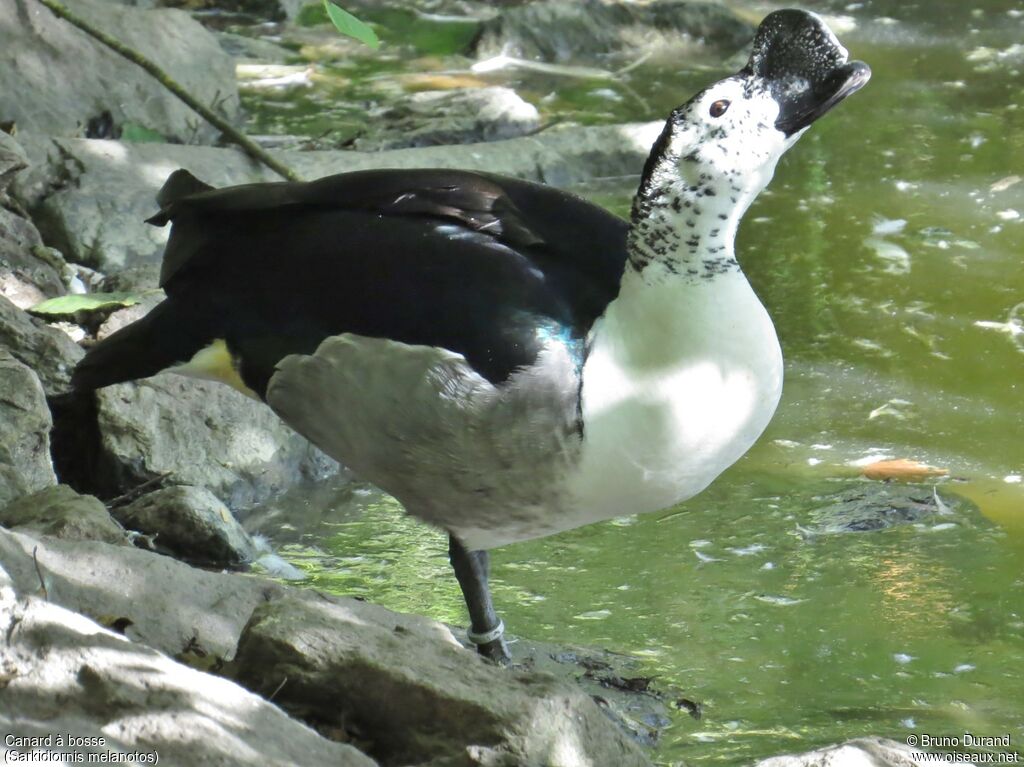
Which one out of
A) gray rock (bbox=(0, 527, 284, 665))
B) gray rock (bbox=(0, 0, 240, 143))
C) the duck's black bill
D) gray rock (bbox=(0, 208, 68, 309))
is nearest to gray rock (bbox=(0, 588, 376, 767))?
gray rock (bbox=(0, 527, 284, 665))

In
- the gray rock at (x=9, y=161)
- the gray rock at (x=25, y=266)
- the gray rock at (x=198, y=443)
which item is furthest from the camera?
the gray rock at (x=9, y=161)

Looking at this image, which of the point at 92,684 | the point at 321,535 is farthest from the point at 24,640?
the point at 321,535

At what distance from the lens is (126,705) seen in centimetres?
239

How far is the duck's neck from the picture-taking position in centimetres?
323

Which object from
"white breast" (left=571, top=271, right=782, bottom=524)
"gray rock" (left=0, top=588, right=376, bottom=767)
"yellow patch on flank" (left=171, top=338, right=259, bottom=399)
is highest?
"white breast" (left=571, top=271, right=782, bottom=524)

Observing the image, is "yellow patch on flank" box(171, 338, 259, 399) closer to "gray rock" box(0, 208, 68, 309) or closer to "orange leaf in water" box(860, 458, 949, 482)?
"gray rock" box(0, 208, 68, 309)

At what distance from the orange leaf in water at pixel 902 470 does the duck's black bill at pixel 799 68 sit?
77.2 inches

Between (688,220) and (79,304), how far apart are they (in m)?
2.50

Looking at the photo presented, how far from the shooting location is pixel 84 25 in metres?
5.50

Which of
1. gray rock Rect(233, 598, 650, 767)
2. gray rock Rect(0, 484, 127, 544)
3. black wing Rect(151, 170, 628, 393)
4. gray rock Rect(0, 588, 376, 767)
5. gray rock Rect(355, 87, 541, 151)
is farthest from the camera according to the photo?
gray rock Rect(355, 87, 541, 151)

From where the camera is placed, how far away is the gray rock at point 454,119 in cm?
764

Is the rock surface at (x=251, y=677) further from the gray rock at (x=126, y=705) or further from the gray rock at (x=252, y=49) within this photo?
the gray rock at (x=252, y=49)

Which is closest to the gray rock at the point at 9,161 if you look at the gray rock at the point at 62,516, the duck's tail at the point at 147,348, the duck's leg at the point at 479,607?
the duck's tail at the point at 147,348

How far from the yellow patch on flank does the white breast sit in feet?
3.29
